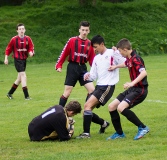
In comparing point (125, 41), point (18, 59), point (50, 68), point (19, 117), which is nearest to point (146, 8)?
point (50, 68)

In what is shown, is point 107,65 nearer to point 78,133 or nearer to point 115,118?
point 115,118

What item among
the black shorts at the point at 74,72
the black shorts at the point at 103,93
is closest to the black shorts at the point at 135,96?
the black shorts at the point at 103,93

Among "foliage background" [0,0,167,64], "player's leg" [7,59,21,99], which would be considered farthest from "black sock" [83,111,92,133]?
"foliage background" [0,0,167,64]

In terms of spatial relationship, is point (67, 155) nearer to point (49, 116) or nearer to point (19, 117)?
point (49, 116)

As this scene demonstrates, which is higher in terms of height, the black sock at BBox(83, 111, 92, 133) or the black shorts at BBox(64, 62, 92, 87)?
the black shorts at BBox(64, 62, 92, 87)

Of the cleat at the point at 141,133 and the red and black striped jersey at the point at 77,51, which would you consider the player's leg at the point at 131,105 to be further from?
the red and black striped jersey at the point at 77,51

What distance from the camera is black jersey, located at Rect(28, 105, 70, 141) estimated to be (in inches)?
362

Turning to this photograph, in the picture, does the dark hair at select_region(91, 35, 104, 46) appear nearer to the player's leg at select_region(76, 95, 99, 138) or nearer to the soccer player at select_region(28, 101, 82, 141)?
the player's leg at select_region(76, 95, 99, 138)

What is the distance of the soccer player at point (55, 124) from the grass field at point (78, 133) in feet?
0.58

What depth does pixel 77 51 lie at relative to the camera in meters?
11.4

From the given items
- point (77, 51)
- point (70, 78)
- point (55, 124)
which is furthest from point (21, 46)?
point (55, 124)

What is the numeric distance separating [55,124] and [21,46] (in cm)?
690

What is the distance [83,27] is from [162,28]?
25983 mm

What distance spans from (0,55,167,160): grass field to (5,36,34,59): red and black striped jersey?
129cm
